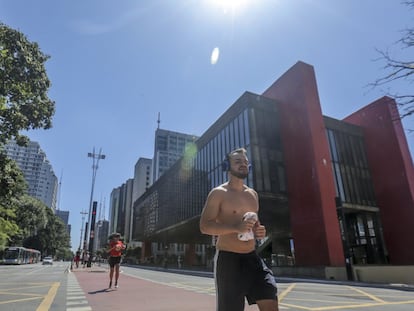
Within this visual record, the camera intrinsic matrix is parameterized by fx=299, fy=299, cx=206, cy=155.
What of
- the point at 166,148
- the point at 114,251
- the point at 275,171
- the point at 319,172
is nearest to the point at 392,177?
the point at 319,172

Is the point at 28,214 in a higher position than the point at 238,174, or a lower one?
higher

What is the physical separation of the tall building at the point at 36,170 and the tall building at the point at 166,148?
119 feet

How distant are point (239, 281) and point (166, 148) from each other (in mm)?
118932

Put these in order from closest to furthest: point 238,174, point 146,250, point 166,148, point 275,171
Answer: point 238,174
point 275,171
point 146,250
point 166,148

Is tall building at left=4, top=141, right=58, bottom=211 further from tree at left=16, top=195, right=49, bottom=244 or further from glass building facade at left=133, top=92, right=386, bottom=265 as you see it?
glass building facade at left=133, top=92, right=386, bottom=265

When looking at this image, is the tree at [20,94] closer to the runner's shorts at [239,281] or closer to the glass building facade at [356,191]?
the runner's shorts at [239,281]

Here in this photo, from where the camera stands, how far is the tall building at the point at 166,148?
113 metres

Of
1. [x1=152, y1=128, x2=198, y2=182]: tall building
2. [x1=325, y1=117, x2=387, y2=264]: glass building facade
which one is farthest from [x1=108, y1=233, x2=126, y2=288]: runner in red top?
[x1=152, y1=128, x2=198, y2=182]: tall building

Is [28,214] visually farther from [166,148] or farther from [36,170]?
[166,148]

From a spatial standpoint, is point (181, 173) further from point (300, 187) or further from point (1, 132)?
point (1, 132)

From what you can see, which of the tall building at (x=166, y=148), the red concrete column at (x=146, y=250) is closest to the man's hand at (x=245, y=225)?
the red concrete column at (x=146, y=250)

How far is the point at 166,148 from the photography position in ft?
394

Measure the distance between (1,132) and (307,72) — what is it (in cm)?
2151

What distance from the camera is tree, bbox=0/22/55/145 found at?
Answer: 12.9 m
